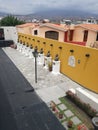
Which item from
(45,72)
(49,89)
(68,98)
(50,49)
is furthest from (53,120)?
(50,49)

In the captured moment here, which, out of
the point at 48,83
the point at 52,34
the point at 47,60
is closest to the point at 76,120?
the point at 48,83

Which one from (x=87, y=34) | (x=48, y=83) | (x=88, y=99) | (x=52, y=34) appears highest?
(x=87, y=34)

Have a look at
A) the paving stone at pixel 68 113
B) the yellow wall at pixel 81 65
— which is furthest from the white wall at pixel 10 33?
the paving stone at pixel 68 113

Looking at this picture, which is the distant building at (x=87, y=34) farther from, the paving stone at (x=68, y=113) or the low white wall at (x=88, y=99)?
the paving stone at (x=68, y=113)

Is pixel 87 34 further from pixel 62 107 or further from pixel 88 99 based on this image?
pixel 62 107

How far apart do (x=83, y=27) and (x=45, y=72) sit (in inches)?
489

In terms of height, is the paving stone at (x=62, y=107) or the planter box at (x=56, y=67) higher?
the planter box at (x=56, y=67)

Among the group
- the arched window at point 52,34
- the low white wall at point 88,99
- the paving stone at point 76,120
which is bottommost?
the paving stone at point 76,120

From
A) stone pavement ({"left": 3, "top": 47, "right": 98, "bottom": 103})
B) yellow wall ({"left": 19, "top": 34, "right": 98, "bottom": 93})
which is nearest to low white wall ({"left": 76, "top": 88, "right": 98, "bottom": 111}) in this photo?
stone pavement ({"left": 3, "top": 47, "right": 98, "bottom": 103})

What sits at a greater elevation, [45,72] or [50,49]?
[50,49]

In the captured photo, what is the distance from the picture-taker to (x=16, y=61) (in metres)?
15.2

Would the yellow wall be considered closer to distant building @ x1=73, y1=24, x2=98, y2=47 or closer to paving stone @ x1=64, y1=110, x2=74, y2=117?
paving stone @ x1=64, y1=110, x2=74, y2=117

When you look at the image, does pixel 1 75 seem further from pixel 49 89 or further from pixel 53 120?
pixel 53 120

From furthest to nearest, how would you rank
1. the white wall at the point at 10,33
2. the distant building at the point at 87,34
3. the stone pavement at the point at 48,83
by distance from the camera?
the white wall at the point at 10,33
the distant building at the point at 87,34
the stone pavement at the point at 48,83
